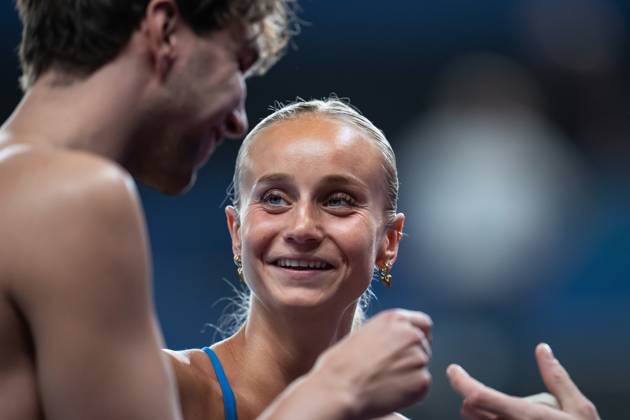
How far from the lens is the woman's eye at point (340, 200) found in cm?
156

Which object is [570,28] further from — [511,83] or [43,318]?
[43,318]

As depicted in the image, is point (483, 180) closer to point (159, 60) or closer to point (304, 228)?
point (304, 228)

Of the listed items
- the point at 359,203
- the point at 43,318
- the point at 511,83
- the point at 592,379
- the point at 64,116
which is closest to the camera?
the point at 43,318

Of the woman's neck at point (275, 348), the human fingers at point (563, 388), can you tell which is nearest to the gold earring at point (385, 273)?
the woman's neck at point (275, 348)

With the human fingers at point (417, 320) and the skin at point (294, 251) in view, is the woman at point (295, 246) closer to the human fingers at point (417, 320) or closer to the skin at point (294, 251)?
the skin at point (294, 251)

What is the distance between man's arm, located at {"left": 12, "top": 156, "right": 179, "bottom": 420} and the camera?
849 millimetres

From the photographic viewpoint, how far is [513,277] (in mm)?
3318

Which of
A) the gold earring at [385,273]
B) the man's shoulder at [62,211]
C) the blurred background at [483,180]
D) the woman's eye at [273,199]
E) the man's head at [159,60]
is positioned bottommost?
the blurred background at [483,180]

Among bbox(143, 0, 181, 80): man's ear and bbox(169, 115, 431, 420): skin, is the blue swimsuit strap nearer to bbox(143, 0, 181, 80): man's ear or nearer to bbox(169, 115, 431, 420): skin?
bbox(169, 115, 431, 420): skin

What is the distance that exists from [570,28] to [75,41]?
9.90ft

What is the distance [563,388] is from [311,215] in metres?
0.49

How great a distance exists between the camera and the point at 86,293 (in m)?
0.85

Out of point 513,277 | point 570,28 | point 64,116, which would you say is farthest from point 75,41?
point 570,28

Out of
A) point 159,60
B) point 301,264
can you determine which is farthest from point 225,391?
point 159,60
